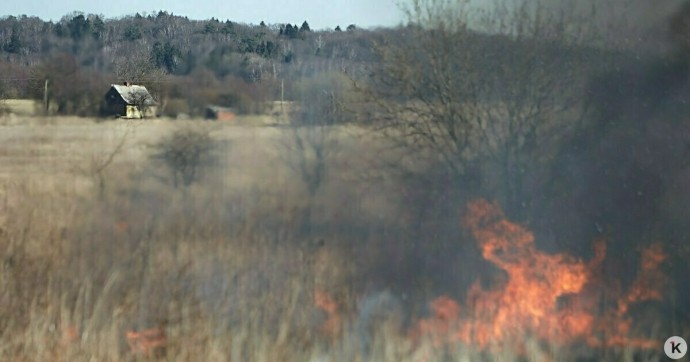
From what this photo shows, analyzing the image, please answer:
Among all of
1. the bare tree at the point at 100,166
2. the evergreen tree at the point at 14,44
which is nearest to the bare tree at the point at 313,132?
the bare tree at the point at 100,166

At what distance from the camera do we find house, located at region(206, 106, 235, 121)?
13352 millimetres

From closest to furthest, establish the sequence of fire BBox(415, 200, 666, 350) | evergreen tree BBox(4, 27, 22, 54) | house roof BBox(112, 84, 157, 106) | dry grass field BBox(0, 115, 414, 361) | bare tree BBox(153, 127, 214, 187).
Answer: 1. dry grass field BBox(0, 115, 414, 361)
2. fire BBox(415, 200, 666, 350)
3. house roof BBox(112, 84, 157, 106)
4. bare tree BBox(153, 127, 214, 187)
5. evergreen tree BBox(4, 27, 22, 54)

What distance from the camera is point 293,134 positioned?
45.8 feet

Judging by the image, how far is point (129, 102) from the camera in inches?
520

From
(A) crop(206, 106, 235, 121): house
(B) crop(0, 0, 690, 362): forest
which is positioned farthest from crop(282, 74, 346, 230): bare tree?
(A) crop(206, 106, 235, 121): house

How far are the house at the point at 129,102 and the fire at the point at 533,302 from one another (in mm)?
4763

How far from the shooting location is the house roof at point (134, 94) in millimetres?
12930

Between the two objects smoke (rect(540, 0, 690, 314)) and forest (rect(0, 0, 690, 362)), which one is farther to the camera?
smoke (rect(540, 0, 690, 314))

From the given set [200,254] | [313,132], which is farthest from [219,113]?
[200,254]

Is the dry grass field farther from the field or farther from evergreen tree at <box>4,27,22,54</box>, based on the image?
evergreen tree at <box>4,27,22,54</box>

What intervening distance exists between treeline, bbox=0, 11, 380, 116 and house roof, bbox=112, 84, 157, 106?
15 cm

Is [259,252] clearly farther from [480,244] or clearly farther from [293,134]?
[480,244]

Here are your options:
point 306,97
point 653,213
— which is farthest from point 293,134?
point 653,213

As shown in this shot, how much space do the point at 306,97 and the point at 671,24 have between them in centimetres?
529
